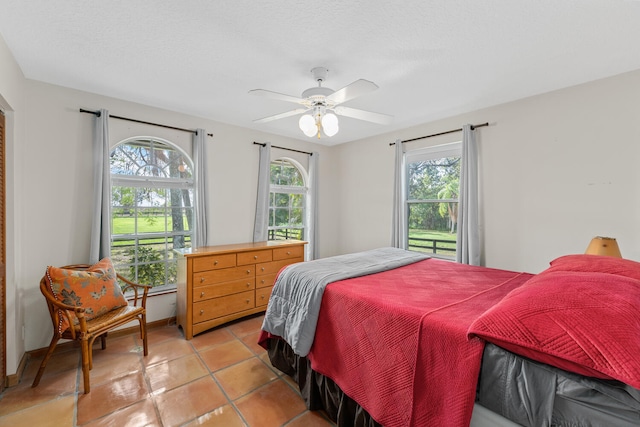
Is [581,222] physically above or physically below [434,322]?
above

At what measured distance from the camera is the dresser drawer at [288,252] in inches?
136

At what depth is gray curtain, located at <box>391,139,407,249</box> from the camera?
12.3 ft

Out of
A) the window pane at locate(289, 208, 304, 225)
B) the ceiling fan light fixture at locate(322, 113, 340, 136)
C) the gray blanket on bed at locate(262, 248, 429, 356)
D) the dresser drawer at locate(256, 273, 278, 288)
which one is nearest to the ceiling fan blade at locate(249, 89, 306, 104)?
the ceiling fan light fixture at locate(322, 113, 340, 136)

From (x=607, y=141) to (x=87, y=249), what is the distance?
15.9 ft

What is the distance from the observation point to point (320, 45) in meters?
1.85

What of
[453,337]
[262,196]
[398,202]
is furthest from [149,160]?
[453,337]

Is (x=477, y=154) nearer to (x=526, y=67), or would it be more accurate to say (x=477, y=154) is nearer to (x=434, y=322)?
(x=526, y=67)

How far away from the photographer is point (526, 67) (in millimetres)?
2158

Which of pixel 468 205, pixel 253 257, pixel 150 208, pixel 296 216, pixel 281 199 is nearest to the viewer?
pixel 468 205

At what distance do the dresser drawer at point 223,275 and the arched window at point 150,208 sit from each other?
0.71 m

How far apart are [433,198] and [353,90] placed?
→ 7.49 ft

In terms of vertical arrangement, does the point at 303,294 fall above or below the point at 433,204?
below

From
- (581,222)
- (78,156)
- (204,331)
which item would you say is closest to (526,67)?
(581,222)

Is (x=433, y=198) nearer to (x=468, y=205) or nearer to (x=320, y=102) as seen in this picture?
(x=468, y=205)
